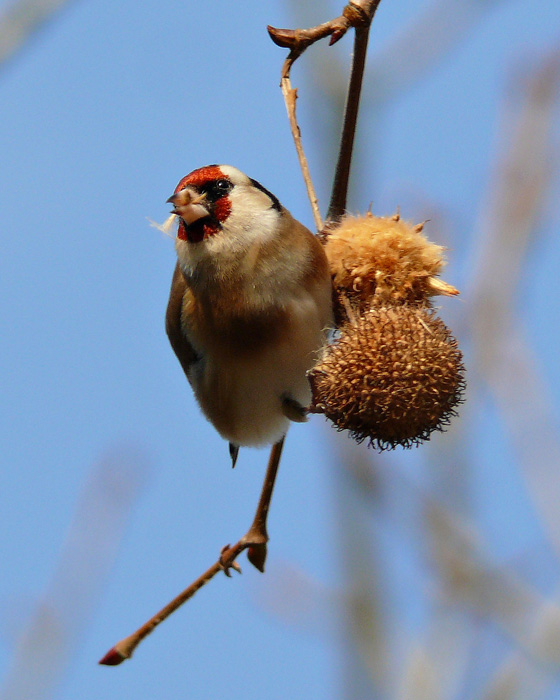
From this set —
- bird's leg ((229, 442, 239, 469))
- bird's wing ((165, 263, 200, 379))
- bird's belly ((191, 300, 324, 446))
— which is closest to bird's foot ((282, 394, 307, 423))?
bird's belly ((191, 300, 324, 446))

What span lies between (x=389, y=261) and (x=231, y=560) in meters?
1.17

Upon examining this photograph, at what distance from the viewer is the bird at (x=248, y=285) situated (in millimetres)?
3166

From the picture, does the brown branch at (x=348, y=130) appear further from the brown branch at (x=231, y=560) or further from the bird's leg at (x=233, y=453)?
the bird's leg at (x=233, y=453)

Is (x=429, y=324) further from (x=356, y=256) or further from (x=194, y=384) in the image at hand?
(x=194, y=384)

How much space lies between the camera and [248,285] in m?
3.19

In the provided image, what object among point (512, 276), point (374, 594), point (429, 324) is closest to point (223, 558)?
point (374, 594)

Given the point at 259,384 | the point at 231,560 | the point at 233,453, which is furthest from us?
the point at 233,453

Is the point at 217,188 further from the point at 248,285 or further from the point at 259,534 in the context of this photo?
the point at 259,534

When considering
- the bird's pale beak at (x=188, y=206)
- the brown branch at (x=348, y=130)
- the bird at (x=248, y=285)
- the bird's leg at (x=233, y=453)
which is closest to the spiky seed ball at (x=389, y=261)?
the brown branch at (x=348, y=130)

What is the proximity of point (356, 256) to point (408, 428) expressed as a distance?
0.67 meters

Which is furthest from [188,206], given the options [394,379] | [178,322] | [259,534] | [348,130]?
[259,534]

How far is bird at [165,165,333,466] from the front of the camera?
3166mm

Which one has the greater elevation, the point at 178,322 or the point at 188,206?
the point at 188,206

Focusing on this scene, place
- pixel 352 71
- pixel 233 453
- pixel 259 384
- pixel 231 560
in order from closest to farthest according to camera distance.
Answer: pixel 352 71 → pixel 231 560 → pixel 259 384 → pixel 233 453
